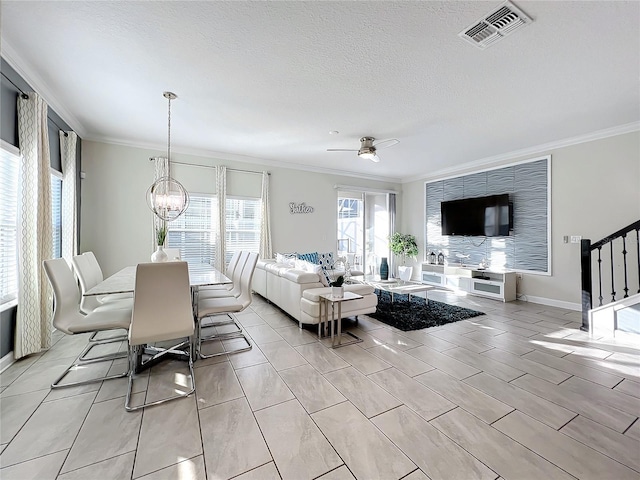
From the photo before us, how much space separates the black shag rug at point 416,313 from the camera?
3840mm

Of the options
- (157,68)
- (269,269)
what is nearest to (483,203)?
(269,269)

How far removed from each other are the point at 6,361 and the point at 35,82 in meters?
2.73

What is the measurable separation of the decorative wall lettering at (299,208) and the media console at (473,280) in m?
3.10

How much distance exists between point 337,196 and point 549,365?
518cm

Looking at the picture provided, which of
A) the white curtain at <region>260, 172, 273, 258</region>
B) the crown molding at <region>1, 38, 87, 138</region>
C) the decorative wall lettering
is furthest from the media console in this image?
the crown molding at <region>1, 38, 87, 138</region>

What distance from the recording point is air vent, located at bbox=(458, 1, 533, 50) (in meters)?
1.95

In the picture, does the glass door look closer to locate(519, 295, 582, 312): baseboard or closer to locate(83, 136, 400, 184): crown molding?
locate(83, 136, 400, 184): crown molding

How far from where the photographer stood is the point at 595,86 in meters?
2.91

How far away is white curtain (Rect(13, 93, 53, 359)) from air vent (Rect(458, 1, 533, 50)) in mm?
4041

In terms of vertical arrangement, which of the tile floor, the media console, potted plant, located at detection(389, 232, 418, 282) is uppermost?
potted plant, located at detection(389, 232, 418, 282)

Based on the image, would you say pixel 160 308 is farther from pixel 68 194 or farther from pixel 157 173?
pixel 157 173

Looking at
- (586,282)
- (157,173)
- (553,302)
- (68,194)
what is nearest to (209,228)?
(157,173)

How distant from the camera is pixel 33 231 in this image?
9.13 feet

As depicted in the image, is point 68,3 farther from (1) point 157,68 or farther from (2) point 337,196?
(2) point 337,196
